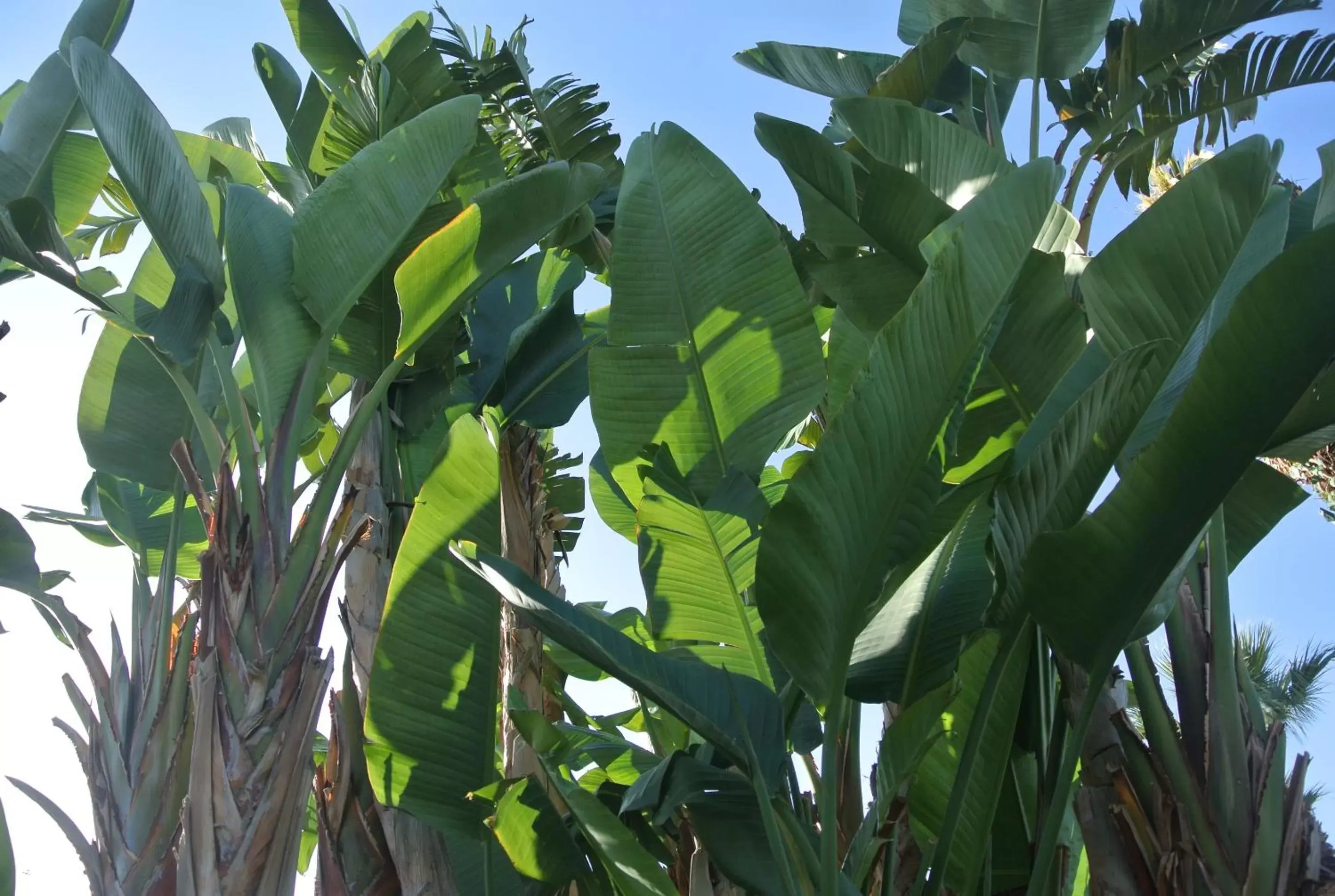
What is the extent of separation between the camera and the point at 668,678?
1571 mm

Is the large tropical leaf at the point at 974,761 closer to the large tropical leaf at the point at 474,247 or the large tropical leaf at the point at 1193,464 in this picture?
the large tropical leaf at the point at 1193,464

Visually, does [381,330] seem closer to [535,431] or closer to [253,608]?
[535,431]

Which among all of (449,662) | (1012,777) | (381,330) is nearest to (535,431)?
(381,330)

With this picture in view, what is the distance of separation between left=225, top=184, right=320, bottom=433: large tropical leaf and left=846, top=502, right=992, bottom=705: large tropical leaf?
136 centimetres

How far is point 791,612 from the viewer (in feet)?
5.15

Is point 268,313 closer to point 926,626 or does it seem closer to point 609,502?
point 609,502

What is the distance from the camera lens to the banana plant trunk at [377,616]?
2.17 m

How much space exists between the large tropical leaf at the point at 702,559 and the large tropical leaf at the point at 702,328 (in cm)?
12

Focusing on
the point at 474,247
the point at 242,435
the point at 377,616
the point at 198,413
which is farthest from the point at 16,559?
the point at 474,247

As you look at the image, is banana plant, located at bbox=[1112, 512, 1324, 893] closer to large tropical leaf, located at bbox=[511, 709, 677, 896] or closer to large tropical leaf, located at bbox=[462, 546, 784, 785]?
large tropical leaf, located at bbox=[462, 546, 784, 785]

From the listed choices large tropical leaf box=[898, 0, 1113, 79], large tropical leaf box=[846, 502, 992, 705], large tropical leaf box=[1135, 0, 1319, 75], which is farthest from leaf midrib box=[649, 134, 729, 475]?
large tropical leaf box=[1135, 0, 1319, 75]

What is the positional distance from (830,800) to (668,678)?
34cm

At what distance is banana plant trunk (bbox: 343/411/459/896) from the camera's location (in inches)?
85.4

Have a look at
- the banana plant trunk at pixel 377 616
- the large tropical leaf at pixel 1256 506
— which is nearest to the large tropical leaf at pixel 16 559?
the banana plant trunk at pixel 377 616
